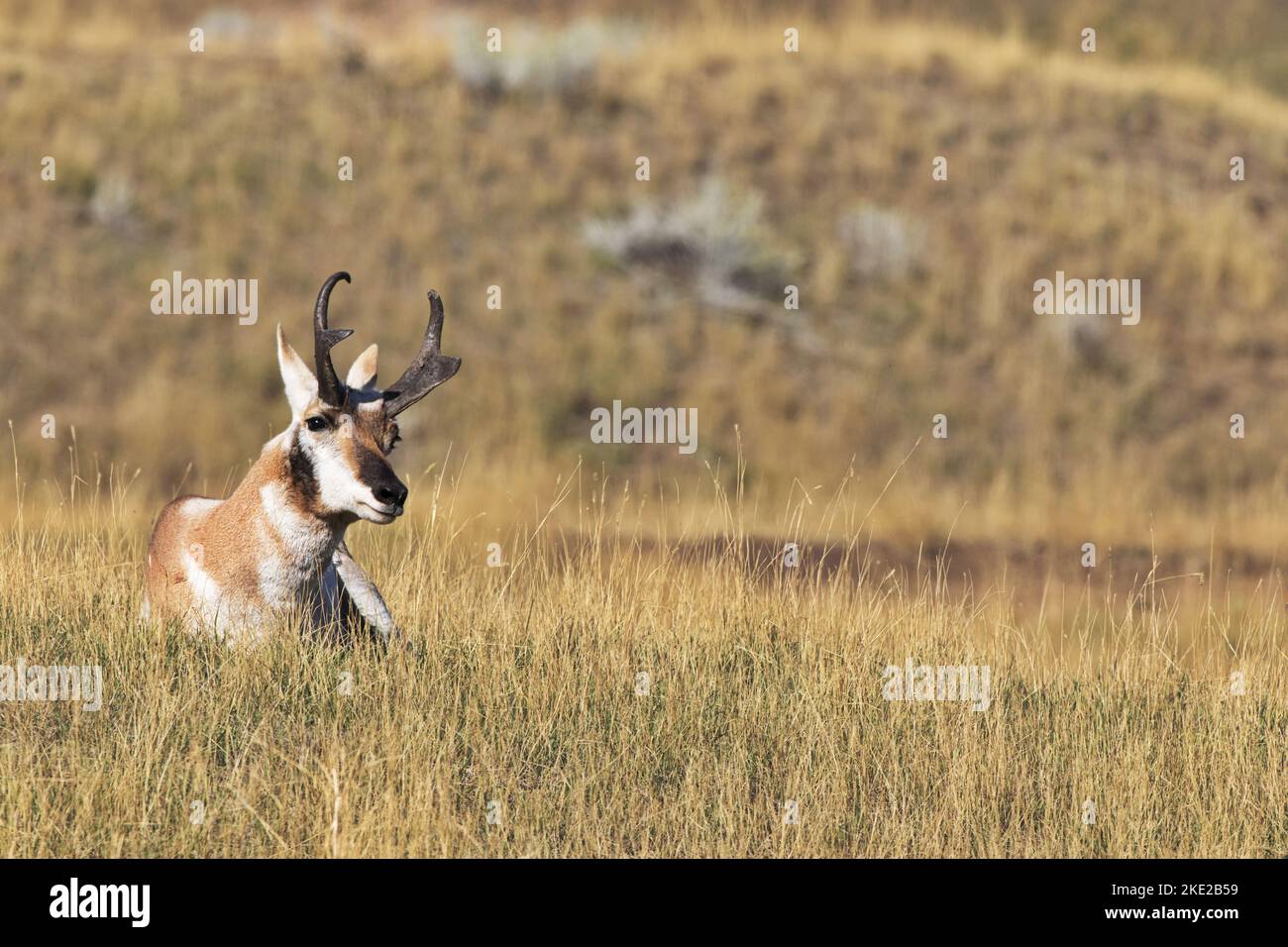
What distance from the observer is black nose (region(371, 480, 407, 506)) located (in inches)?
301

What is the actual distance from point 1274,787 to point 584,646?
346 centimetres

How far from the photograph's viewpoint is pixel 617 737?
25.7 feet

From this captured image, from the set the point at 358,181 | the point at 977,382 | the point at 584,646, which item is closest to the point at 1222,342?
the point at 977,382

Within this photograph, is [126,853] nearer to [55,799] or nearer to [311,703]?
[55,799]

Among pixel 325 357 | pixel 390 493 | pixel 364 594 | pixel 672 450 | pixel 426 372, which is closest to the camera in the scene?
pixel 390 493

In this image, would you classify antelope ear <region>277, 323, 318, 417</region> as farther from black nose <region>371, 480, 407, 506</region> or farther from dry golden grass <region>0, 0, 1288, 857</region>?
dry golden grass <region>0, 0, 1288, 857</region>

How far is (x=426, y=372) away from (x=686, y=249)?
20122 millimetres

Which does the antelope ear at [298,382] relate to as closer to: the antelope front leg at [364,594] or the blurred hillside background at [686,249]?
the antelope front leg at [364,594]

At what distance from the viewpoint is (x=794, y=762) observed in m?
7.65

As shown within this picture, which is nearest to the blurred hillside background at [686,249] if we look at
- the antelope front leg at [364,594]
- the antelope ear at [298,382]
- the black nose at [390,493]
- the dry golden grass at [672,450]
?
the dry golden grass at [672,450]

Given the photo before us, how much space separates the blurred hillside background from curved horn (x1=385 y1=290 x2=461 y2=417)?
32.0 ft

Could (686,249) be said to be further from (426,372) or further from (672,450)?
(426,372)

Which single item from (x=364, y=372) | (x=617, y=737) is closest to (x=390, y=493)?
(x=364, y=372)

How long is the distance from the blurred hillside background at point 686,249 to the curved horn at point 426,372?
9761mm
